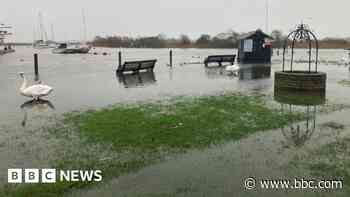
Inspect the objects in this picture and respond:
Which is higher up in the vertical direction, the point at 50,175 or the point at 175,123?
the point at 175,123

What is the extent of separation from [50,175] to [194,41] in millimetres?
98646

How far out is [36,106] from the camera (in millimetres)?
10680

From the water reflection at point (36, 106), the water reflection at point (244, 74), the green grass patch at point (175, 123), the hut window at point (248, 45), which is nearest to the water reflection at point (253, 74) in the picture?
the water reflection at point (244, 74)

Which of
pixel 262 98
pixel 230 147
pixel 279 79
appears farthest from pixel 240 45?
pixel 230 147

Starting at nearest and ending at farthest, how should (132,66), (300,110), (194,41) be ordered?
(300,110) → (132,66) → (194,41)

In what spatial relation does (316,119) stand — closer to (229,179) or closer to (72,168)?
(229,179)

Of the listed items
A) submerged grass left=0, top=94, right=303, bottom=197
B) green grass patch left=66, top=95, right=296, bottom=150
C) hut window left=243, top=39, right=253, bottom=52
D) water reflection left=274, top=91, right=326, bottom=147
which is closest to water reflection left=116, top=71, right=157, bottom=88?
submerged grass left=0, top=94, right=303, bottom=197

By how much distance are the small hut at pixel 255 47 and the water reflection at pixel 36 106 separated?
2117 centimetres

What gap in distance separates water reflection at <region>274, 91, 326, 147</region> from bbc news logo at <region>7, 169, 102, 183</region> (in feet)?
12.5

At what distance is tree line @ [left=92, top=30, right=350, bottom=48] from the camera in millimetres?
81125

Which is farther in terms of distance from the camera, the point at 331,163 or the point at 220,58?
the point at 220,58

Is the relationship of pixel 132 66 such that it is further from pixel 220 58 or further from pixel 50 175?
pixel 50 175

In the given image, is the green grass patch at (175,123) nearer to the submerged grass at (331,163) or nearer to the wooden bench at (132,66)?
the submerged grass at (331,163)

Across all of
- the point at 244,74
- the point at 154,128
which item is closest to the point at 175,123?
the point at 154,128
